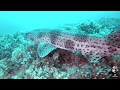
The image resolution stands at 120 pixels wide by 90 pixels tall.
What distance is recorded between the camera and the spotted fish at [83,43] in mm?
4859

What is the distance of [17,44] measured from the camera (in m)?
6.83

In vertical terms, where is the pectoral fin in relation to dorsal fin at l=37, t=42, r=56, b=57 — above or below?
below

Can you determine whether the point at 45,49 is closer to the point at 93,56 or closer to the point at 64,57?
the point at 64,57

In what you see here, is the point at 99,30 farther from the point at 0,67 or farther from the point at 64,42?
the point at 0,67

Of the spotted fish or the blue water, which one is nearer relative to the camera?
the spotted fish

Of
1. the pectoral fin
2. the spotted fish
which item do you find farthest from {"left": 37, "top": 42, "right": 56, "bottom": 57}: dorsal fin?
the pectoral fin

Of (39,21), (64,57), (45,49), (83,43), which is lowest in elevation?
(64,57)

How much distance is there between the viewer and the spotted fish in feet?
15.9

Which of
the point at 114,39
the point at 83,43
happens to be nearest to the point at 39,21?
the point at 83,43

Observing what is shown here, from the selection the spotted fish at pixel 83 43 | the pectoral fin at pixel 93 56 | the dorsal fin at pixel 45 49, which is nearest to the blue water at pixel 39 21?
the spotted fish at pixel 83 43

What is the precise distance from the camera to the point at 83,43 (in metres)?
5.27

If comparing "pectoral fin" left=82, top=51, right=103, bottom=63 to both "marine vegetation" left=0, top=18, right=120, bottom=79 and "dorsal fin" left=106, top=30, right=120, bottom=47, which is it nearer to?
"marine vegetation" left=0, top=18, right=120, bottom=79

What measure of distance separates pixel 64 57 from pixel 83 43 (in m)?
0.57

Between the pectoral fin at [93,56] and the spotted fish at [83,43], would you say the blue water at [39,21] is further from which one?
the pectoral fin at [93,56]
